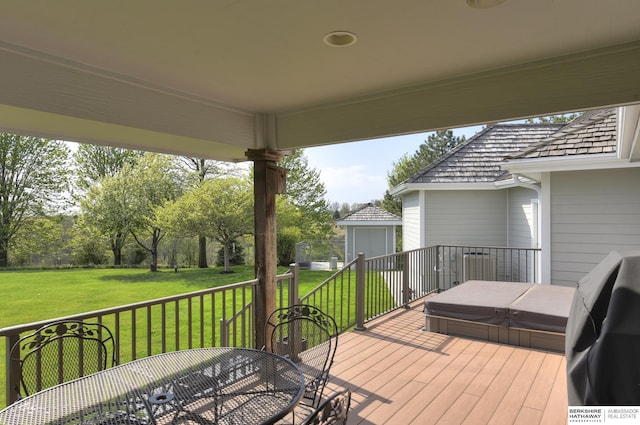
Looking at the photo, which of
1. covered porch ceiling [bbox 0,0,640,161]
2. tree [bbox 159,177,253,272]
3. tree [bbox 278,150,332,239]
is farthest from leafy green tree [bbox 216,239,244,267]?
covered porch ceiling [bbox 0,0,640,161]

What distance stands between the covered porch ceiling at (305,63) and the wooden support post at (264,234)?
0.61 meters

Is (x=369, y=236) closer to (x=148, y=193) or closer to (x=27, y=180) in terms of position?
(x=148, y=193)

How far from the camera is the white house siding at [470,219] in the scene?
28.2ft

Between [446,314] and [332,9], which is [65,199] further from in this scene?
[332,9]

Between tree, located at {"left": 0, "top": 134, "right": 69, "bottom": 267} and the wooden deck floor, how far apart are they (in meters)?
16.6

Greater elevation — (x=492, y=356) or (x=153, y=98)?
(x=153, y=98)

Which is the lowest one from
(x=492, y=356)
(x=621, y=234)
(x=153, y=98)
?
(x=492, y=356)

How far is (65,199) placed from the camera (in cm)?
1711

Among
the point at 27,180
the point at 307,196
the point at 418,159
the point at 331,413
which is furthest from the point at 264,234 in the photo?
the point at 418,159

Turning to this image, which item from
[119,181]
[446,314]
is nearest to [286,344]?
[446,314]

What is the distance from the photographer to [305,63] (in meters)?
2.57

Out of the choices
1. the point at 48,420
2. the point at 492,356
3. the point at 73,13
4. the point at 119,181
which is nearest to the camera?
the point at 48,420

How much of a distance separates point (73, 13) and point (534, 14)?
2.30 m

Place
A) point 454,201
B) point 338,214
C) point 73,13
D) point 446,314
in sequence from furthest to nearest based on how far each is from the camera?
point 338,214
point 454,201
point 446,314
point 73,13
